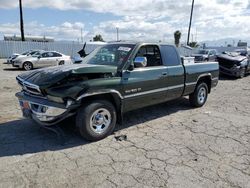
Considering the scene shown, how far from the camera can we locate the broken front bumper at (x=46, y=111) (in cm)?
Result: 411

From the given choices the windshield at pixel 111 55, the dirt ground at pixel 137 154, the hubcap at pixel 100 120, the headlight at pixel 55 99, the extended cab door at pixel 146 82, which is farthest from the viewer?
the windshield at pixel 111 55

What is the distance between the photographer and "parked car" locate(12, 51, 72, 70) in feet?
57.9

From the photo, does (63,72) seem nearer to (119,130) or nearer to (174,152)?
(119,130)

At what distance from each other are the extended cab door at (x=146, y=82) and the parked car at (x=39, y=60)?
12338 mm

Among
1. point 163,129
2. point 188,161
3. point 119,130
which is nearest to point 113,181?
point 188,161

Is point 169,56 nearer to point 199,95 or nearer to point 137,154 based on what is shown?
point 199,95

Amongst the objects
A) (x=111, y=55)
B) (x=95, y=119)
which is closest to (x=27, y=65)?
(x=111, y=55)

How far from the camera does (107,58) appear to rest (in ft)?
17.4

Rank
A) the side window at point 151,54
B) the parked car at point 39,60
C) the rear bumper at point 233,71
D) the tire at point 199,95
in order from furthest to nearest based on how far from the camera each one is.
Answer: the parked car at point 39,60 → the rear bumper at point 233,71 → the tire at point 199,95 → the side window at point 151,54

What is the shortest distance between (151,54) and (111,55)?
949 millimetres

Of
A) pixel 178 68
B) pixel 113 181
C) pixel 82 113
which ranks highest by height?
pixel 178 68

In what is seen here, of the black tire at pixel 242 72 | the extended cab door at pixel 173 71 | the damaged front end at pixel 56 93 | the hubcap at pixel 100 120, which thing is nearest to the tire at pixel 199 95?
the extended cab door at pixel 173 71

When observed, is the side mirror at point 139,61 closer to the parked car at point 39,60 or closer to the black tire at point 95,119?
the black tire at point 95,119

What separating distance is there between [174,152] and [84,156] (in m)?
1.53
